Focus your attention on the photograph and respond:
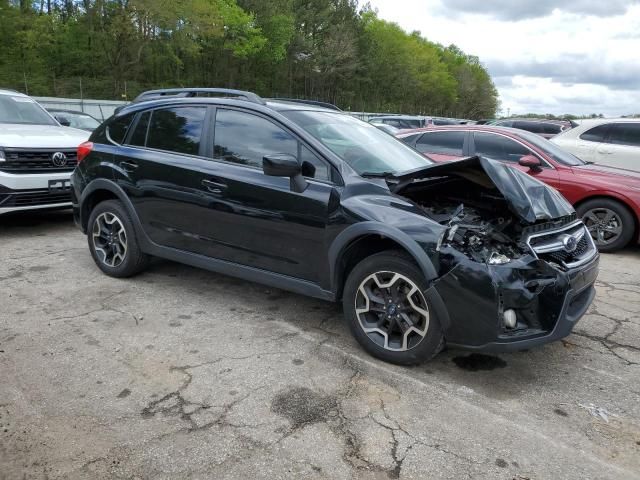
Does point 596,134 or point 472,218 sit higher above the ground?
point 596,134

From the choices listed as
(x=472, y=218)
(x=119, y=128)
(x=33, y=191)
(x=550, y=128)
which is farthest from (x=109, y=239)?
(x=550, y=128)

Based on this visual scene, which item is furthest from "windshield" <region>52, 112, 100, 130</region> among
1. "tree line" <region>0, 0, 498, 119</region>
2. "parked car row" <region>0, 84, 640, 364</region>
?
"tree line" <region>0, 0, 498, 119</region>

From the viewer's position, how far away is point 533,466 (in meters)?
2.44

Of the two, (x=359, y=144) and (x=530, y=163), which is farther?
(x=530, y=163)

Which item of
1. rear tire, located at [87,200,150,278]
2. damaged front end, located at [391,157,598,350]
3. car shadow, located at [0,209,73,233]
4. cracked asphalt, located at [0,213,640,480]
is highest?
damaged front end, located at [391,157,598,350]

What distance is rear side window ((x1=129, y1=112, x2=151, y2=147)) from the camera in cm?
470

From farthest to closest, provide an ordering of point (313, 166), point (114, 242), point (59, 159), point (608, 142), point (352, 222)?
point (608, 142), point (59, 159), point (114, 242), point (313, 166), point (352, 222)

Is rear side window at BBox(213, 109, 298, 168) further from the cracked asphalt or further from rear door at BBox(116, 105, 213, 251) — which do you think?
Result: the cracked asphalt

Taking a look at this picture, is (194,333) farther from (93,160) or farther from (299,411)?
(93,160)

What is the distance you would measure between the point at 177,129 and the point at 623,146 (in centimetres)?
772

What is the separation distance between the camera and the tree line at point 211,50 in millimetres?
33031

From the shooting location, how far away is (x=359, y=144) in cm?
406

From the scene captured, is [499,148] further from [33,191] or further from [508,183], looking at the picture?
[33,191]

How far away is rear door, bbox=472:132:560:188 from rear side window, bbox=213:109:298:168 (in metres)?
3.98
